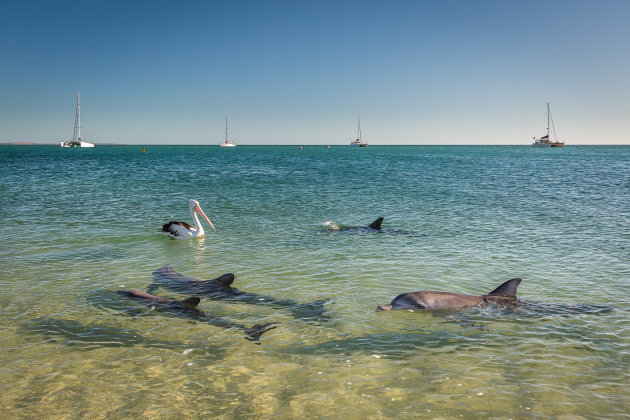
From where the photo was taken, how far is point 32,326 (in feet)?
22.4

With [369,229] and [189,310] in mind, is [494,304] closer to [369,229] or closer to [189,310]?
[189,310]

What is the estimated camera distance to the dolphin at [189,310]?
21.9 feet

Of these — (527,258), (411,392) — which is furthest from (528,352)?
(527,258)

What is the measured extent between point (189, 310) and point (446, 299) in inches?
188

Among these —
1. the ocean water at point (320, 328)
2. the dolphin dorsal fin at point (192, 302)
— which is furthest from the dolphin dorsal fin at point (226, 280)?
the dolphin dorsal fin at point (192, 302)

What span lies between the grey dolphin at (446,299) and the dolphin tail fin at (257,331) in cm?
201

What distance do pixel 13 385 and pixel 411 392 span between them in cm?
493

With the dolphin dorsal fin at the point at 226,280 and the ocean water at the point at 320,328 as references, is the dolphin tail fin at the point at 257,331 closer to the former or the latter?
the ocean water at the point at 320,328

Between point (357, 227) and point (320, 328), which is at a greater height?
point (357, 227)

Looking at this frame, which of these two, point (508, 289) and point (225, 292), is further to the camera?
point (225, 292)

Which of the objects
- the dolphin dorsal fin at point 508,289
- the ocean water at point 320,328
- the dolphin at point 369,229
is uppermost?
the dolphin at point 369,229

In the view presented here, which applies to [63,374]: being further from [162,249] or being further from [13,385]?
[162,249]

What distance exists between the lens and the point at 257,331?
260 inches

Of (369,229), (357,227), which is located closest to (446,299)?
(369,229)
